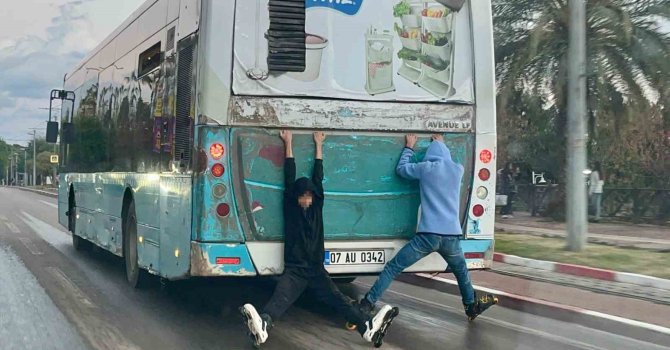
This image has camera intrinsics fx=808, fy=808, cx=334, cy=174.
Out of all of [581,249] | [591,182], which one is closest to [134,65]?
[581,249]

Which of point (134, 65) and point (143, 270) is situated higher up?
point (134, 65)


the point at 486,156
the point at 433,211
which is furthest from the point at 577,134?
the point at 433,211

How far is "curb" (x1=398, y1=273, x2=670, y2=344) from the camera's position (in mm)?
7582

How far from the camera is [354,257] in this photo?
7570 mm

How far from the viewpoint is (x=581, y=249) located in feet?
43.8

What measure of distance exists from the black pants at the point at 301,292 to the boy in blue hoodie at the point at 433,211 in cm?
51

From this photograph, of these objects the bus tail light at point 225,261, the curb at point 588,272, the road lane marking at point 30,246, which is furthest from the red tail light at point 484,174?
the road lane marking at point 30,246

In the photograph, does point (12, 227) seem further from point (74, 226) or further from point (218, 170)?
point (218, 170)

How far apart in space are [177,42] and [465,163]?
3050 millimetres

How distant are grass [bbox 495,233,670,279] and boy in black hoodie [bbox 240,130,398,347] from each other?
553 cm

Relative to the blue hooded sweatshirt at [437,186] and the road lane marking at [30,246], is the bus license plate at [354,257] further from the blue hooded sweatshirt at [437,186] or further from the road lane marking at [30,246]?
the road lane marking at [30,246]

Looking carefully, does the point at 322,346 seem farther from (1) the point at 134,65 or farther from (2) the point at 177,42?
(1) the point at 134,65

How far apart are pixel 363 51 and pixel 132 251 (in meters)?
4.21

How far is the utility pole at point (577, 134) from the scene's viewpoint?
1327cm
